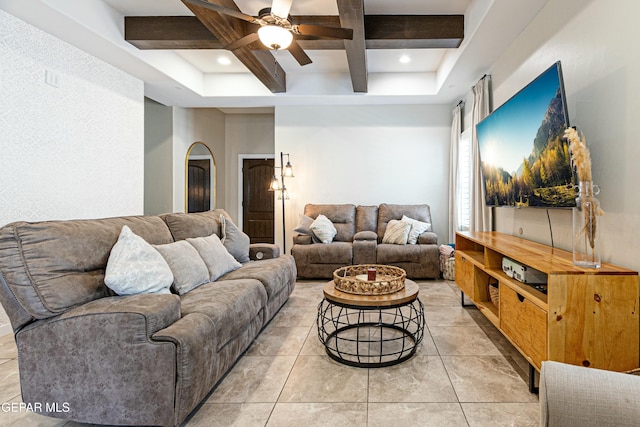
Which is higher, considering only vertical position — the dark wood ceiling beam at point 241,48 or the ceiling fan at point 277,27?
the dark wood ceiling beam at point 241,48

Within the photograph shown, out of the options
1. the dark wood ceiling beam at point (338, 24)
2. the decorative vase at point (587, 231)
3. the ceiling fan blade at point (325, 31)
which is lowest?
the decorative vase at point (587, 231)

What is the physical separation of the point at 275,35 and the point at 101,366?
2299 mm

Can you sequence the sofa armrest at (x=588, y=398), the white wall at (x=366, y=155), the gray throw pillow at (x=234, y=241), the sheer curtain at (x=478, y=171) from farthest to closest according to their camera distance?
Answer: the white wall at (x=366, y=155), the sheer curtain at (x=478, y=171), the gray throw pillow at (x=234, y=241), the sofa armrest at (x=588, y=398)

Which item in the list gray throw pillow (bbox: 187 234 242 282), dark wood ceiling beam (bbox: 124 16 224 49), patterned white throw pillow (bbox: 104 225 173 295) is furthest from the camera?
Result: dark wood ceiling beam (bbox: 124 16 224 49)

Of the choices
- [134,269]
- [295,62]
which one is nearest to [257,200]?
[295,62]

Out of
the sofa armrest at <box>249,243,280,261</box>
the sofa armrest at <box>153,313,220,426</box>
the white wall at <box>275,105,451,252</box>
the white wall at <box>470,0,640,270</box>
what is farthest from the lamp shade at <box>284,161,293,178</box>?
the sofa armrest at <box>153,313,220,426</box>

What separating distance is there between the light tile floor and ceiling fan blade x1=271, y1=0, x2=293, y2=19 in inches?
95.3

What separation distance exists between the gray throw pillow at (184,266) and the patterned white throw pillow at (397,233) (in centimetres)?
293

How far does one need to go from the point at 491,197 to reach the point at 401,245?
5.34ft

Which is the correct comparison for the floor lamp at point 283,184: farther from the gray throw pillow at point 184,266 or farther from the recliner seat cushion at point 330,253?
the gray throw pillow at point 184,266

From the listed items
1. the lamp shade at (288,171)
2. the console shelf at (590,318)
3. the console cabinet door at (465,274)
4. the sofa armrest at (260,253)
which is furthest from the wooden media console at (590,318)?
the lamp shade at (288,171)

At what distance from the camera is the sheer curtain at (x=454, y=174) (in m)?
5.09

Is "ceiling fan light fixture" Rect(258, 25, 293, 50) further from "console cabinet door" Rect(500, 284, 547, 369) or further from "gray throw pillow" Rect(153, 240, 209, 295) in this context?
"console cabinet door" Rect(500, 284, 547, 369)

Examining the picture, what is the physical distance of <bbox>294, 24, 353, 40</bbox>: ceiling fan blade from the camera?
8.59ft
